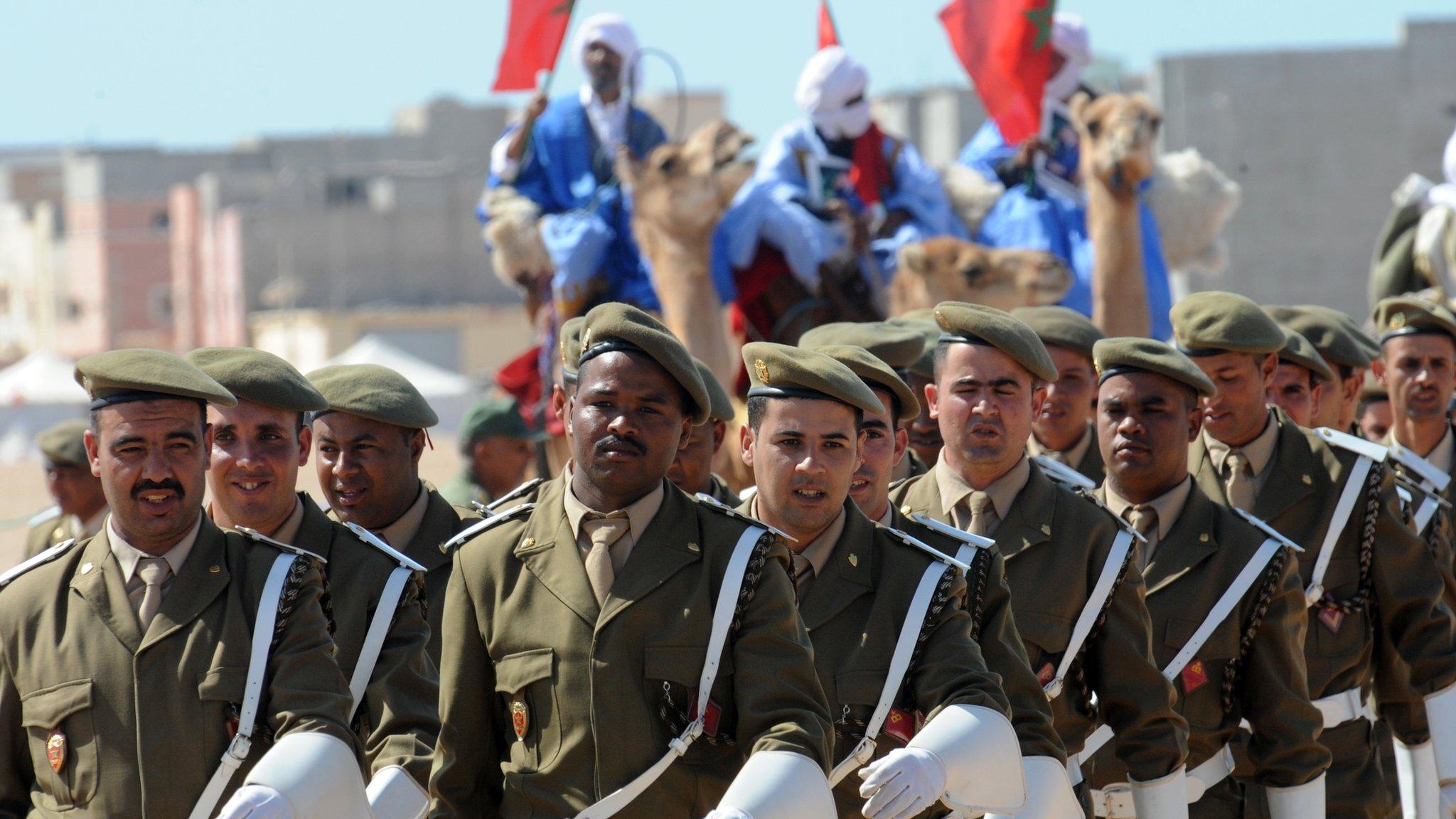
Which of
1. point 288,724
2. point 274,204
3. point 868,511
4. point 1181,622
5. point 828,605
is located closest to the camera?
point 288,724

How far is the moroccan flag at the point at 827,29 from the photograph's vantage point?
1234 centimetres

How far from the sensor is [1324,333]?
7336 mm

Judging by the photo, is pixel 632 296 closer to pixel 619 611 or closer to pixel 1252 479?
pixel 1252 479

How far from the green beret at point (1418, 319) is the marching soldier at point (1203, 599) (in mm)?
2647

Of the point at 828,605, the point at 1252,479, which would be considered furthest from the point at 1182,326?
the point at 828,605

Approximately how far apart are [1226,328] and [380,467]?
2.39m

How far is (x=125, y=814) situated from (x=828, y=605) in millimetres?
1488

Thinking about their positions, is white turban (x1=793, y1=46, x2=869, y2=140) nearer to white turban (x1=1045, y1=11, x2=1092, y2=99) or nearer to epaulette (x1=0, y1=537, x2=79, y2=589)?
white turban (x1=1045, y1=11, x2=1092, y2=99)

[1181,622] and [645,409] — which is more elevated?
[645,409]

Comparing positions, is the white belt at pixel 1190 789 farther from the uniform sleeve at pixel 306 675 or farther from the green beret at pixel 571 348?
the uniform sleeve at pixel 306 675

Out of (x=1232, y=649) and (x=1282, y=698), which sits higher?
(x=1232, y=649)

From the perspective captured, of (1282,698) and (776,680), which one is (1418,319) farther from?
(776,680)

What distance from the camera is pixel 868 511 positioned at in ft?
16.5

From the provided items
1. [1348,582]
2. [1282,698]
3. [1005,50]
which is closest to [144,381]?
[1282,698]
